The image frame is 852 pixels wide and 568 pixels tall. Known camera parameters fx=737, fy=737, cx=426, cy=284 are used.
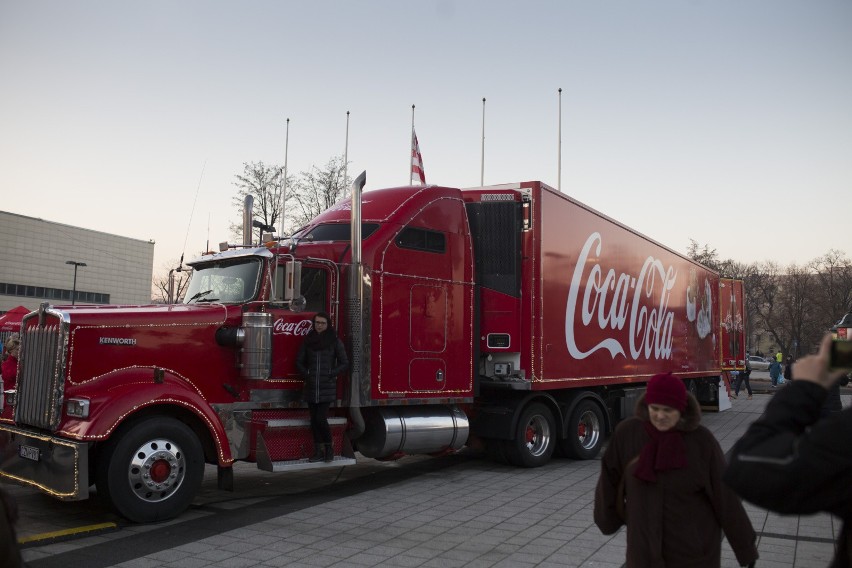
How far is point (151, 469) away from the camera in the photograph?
6.96 meters

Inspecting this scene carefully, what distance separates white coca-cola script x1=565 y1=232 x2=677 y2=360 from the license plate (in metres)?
7.14

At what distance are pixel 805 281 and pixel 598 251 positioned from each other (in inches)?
2566

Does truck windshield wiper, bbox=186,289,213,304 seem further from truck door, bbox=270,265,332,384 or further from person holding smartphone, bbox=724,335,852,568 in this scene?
person holding smartphone, bbox=724,335,852,568

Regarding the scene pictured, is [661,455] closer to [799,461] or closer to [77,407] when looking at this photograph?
[799,461]

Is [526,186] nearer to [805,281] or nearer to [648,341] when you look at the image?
[648,341]

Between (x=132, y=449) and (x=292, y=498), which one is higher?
(x=132, y=449)

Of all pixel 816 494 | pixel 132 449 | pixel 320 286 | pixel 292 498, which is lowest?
pixel 292 498

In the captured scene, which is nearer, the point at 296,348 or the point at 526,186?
the point at 296,348

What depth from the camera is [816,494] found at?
6.51 ft

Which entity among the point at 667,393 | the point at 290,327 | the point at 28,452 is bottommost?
the point at 28,452

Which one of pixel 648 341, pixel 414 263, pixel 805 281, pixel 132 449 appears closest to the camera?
pixel 132 449

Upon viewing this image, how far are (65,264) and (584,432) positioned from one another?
5793cm

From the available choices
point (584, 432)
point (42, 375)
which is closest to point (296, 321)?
point (42, 375)

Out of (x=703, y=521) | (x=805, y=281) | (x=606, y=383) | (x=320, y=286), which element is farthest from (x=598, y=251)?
(x=805, y=281)
